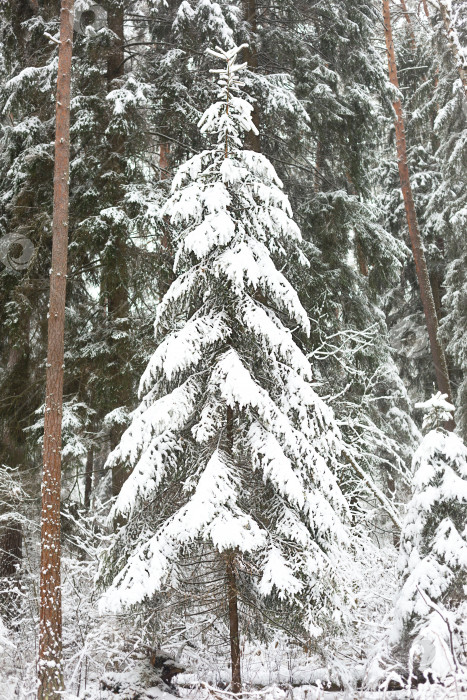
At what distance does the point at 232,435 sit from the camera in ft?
22.3

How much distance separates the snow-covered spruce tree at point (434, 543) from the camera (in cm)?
595

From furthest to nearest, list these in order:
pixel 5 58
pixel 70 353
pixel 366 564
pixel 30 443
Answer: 1. pixel 5 58
2. pixel 70 353
3. pixel 30 443
4. pixel 366 564

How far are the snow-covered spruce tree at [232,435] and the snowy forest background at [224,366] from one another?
1.4 inches

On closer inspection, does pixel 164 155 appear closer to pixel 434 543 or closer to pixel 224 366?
pixel 224 366

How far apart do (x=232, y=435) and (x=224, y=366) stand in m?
0.95

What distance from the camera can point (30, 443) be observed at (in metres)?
10.4

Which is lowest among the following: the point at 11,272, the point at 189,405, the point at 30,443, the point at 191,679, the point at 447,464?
the point at 191,679

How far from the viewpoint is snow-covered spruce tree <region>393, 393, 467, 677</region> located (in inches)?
234

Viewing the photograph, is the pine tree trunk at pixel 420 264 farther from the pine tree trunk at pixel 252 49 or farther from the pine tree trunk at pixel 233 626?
the pine tree trunk at pixel 233 626

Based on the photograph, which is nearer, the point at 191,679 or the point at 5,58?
the point at 191,679

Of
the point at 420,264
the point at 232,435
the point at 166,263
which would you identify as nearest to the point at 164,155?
the point at 166,263

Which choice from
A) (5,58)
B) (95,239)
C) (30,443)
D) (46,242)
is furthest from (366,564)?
(5,58)

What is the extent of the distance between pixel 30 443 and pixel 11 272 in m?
3.37

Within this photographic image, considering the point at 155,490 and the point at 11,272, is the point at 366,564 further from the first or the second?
the point at 11,272
